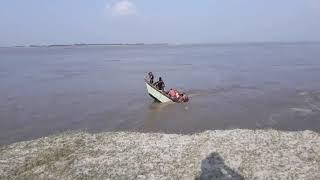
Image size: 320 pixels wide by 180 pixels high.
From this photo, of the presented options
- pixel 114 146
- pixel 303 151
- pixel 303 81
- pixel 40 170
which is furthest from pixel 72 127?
pixel 303 81

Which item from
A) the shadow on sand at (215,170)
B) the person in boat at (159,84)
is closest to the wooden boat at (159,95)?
the person in boat at (159,84)

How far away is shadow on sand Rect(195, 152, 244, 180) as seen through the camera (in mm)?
15876

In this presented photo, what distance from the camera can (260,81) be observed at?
54438 millimetres

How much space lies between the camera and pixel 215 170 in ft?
54.2

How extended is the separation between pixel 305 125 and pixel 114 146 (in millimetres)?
14159

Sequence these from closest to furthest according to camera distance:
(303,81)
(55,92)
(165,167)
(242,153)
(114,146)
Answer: (165,167) → (242,153) → (114,146) → (55,92) → (303,81)

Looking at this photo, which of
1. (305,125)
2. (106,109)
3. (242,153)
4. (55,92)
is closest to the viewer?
(242,153)

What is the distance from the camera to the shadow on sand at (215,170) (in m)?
15.9

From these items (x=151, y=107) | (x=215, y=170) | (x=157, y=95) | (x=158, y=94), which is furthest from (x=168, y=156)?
(x=157, y=95)

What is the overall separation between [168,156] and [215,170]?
2428 mm

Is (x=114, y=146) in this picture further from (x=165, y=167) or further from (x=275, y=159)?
(x=275, y=159)

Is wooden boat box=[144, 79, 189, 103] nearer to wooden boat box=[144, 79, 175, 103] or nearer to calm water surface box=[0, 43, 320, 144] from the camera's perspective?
wooden boat box=[144, 79, 175, 103]

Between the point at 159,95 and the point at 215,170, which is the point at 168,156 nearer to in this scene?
the point at 215,170

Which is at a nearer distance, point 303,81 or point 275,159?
point 275,159
